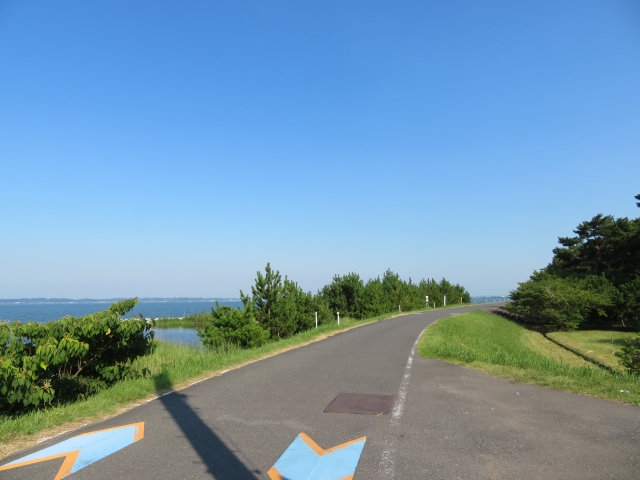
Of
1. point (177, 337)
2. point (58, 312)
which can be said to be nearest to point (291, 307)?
point (177, 337)

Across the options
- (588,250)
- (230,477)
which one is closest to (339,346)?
(230,477)

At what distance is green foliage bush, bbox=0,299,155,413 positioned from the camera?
23.3 ft

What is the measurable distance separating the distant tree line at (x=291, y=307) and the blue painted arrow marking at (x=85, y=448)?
11.6 metres

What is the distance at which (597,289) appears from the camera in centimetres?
3153

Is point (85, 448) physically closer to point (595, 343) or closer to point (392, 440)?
point (392, 440)

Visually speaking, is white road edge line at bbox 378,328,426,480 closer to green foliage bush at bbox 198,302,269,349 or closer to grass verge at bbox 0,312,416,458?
grass verge at bbox 0,312,416,458

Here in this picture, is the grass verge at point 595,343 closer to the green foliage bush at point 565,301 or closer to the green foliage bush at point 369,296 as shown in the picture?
the green foliage bush at point 565,301

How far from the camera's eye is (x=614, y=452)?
4.80 m

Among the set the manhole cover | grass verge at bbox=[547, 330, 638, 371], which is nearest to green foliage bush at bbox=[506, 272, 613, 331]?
grass verge at bbox=[547, 330, 638, 371]

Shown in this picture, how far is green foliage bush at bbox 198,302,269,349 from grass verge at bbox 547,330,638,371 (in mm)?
14081

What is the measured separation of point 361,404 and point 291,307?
17.8m

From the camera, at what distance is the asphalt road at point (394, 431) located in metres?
4.45

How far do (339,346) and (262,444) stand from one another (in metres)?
10.9

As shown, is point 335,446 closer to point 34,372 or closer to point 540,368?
point 34,372
